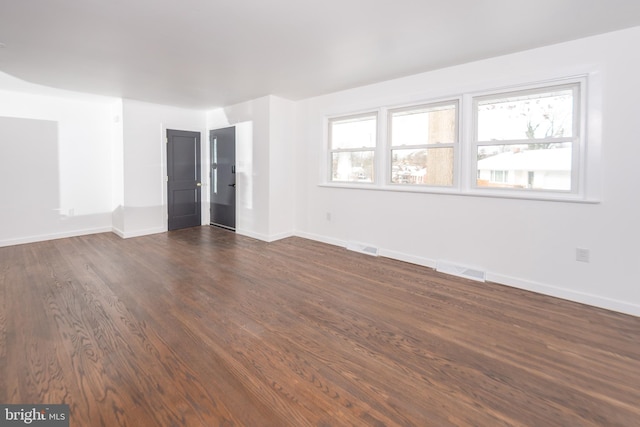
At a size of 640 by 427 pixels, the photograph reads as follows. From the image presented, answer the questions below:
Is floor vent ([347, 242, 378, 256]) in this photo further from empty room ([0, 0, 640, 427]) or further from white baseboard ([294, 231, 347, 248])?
white baseboard ([294, 231, 347, 248])

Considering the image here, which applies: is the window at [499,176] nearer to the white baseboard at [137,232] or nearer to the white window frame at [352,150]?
the white window frame at [352,150]

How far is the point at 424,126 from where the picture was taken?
4016 millimetres

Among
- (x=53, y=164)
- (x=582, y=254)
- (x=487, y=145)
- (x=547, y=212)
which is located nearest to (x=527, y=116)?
(x=487, y=145)

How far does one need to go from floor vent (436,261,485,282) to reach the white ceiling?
2355 mm

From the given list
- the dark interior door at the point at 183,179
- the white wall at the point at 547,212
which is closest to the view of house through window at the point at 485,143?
the white wall at the point at 547,212

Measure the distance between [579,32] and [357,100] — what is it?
2.54 m

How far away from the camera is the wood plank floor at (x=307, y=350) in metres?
1.58

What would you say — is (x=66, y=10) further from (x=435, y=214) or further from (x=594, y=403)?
(x=594, y=403)

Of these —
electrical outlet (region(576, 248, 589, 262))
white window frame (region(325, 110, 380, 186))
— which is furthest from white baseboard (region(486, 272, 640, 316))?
white window frame (region(325, 110, 380, 186))

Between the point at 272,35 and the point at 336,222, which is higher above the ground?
the point at 272,35

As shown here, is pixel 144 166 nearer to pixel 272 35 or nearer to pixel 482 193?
pixel 272 35

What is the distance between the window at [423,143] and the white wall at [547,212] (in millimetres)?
206

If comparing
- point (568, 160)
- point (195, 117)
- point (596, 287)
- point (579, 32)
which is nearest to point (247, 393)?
point (596, 287)

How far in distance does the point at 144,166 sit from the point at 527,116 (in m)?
5.78
